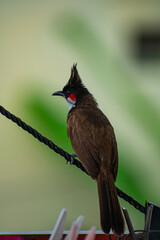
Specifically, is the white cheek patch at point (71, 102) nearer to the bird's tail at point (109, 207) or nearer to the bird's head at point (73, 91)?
the bird's head at point (73, 91)

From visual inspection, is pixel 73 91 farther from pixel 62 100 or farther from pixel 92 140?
pixel 92 140

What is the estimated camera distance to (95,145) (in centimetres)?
202

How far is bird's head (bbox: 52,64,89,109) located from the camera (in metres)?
2.32

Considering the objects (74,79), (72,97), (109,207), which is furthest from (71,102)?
(109,207)

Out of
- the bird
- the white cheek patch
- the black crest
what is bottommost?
the bird

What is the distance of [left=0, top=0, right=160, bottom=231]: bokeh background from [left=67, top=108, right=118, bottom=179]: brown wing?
35 centimetres

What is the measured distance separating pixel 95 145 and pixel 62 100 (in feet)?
2.07

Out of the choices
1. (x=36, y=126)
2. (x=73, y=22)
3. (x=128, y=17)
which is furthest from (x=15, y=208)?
(x=128, y=17)

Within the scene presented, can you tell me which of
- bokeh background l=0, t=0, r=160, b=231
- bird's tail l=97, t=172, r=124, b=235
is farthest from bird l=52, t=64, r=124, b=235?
bokeh background l=0, t=0, r=160, b=231

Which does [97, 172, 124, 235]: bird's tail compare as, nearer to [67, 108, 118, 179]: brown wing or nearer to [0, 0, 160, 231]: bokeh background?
[67, 108, 118, 179]: brown wing

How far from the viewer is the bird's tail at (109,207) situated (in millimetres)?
1810

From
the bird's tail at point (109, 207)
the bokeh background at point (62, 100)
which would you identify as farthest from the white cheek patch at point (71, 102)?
the bird's tail at point (109, 207)

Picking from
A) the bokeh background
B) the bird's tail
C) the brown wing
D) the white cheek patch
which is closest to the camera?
the bird's tail

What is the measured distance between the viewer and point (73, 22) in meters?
2.56
